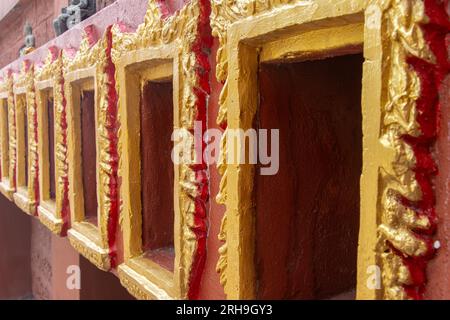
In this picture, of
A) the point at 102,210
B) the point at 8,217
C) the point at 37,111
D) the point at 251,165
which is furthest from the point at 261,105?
the point at 8,217

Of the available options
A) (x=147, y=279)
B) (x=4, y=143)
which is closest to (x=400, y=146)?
(x=147, y=279)

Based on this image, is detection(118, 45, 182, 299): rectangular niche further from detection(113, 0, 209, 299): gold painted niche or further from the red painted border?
the red painted border

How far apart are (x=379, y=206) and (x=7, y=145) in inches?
143

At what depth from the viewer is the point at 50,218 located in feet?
7.77

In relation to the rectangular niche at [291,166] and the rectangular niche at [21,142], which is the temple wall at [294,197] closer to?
the rectangular niche at [291,166]

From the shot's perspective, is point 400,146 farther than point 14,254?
No

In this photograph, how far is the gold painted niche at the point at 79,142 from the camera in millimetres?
1700

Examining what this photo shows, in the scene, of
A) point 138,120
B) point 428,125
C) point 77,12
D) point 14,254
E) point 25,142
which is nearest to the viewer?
point 428,125

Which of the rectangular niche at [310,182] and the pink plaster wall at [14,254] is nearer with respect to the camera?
the rectangular niche at [310,182]

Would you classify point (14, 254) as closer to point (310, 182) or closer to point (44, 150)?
point (44, 150)

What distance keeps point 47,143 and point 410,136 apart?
93.1 inches

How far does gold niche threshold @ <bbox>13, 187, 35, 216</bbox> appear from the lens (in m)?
2.80

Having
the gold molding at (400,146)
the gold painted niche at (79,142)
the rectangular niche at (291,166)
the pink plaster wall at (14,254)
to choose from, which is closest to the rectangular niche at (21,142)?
the gold painted niche at (79,142)

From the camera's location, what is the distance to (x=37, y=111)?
265 centimetres
